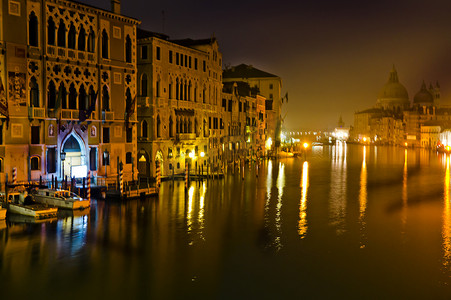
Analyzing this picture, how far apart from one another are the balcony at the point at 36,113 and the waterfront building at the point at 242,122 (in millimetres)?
25236

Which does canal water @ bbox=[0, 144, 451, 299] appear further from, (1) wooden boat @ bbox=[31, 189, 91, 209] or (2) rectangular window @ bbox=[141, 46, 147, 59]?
(2) rectangular window @ bbox=[141, 46, 147, 59]

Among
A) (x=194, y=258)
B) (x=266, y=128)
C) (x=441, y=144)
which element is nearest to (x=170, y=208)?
(x=194, y=258)

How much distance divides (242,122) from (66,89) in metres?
31.9

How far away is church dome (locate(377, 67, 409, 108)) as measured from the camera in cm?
18425

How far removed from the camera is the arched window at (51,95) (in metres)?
26.2

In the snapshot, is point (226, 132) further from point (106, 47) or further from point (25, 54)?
point (25, 54)

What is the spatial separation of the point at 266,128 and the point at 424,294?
61.7 metres

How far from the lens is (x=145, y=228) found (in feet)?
65.5

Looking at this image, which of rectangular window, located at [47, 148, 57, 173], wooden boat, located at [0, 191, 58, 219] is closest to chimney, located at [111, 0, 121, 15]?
rectangular window, located at [47, 148, 57, 173]

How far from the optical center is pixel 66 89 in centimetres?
2703

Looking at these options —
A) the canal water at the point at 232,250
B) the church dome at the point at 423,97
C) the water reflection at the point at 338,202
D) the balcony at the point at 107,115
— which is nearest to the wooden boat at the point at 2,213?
the canal water at the point at 232,250

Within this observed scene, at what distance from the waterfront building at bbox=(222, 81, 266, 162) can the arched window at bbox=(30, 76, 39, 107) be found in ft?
82.5

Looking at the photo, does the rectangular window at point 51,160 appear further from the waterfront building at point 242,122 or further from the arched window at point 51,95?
the waterfront building at point 242,122

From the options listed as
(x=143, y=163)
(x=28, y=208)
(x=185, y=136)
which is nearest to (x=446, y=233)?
(x=28, y=208)
